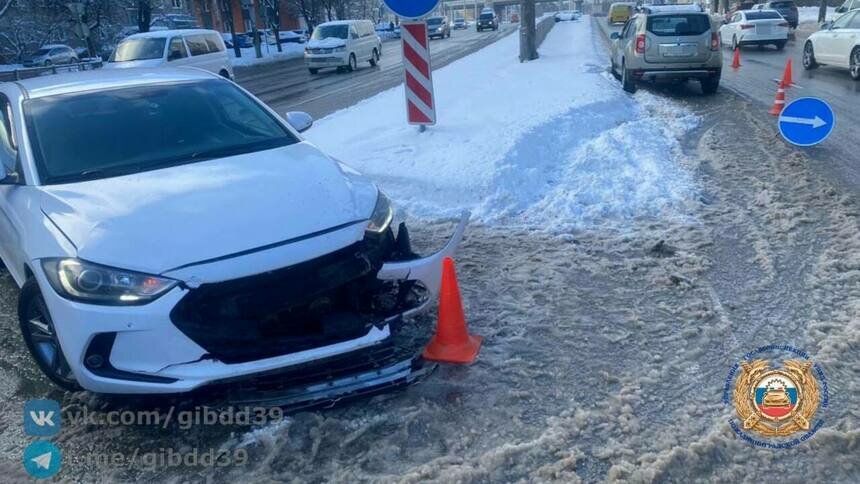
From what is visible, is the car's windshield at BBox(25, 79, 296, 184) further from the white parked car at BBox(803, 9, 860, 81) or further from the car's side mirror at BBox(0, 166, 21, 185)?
the white parked car at BBox(803, 9, 860, 81)

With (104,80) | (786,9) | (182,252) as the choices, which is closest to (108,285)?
(182,252)

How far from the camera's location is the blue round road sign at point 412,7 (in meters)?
7.60

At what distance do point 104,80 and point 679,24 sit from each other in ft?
39.2

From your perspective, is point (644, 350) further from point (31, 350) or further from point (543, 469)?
point (31, 350)

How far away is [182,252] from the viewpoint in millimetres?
3068

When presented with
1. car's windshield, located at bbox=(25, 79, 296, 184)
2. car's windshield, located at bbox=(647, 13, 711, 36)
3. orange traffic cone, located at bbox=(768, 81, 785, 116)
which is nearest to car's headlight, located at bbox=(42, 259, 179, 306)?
car's windshield, located at bbox=(25, 79, 296, 184)

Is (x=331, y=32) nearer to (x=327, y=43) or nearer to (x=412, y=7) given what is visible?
(x=327, y=43)

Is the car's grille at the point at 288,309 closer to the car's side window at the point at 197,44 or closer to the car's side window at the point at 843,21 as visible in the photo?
the car's side window at the point at 843,21

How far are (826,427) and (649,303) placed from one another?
4.67ft

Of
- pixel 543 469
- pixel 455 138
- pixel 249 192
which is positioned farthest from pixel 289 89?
pixel 543 469

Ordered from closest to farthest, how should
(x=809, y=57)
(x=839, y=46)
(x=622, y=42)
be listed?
(x=622, y=42)
(x=839, y=46)
(x=809, y=57)

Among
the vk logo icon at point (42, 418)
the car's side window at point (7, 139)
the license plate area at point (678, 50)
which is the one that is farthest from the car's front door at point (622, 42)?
the vk logo icon at point (42, 418)

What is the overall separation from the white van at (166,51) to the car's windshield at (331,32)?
8.58 metres

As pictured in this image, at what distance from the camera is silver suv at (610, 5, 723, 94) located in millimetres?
13219
